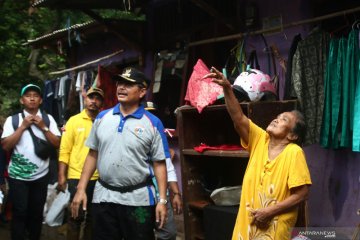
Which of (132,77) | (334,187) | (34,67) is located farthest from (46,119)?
(34,67)

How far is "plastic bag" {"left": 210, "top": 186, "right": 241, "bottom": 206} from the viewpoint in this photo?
18.2 ft

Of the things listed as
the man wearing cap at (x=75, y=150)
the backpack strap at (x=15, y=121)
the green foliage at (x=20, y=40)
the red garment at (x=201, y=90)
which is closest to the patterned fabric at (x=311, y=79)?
the red garment at (x=201, y=90)

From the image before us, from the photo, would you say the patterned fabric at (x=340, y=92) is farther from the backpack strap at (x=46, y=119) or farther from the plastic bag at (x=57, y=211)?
the plastic bag at (x=57, y=211)

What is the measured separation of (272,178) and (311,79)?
6.57 ft

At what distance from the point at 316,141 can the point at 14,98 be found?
10.2 m

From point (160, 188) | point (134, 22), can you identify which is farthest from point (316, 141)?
point (134, 22)

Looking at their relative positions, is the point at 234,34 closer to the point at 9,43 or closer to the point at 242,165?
the point at 242,165

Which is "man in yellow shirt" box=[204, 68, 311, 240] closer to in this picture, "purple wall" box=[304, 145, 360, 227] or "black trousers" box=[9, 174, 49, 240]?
"purple wall" box=[304, 145, 360, 227]

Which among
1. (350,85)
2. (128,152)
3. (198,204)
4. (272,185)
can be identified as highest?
Result: (350,85)

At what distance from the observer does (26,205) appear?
5852 mm

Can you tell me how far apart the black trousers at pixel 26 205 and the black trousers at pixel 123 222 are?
191 centimetres

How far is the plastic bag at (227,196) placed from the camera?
18.2 feet

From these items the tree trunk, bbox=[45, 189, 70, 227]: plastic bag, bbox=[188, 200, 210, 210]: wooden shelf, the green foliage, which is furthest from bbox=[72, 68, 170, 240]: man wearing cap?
the tree trunk

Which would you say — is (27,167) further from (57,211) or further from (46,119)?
(57,211)
